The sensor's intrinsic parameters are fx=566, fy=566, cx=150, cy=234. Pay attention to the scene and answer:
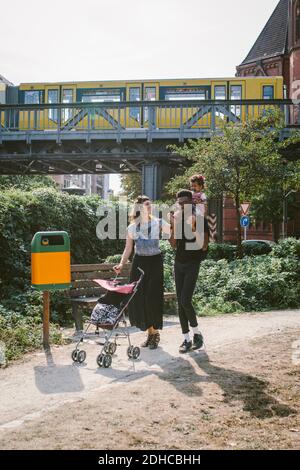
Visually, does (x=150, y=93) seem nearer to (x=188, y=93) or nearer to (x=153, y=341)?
(x=188, y=93)

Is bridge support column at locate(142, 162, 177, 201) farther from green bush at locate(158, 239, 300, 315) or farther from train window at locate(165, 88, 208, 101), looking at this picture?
green bush at locate(158, 239, 300, 315)

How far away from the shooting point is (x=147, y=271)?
7.05 metres

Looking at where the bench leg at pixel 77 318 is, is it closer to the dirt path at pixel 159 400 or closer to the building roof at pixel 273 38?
the dirt path at pixel 159 400

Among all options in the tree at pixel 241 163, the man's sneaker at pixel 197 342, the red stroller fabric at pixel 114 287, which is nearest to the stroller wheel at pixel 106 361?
the red stroller fabric at pixel 114 287

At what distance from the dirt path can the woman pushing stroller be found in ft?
1.32

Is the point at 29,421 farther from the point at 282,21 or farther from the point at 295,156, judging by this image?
the point at 282,21

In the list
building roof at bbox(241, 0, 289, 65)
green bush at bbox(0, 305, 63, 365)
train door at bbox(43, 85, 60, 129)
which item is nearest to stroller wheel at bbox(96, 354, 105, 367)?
green bush at bbox(0, 305, 63, 365)

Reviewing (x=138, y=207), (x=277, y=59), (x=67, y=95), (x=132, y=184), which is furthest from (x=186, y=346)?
(x=277, y=59)

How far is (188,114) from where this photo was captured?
76.4ft

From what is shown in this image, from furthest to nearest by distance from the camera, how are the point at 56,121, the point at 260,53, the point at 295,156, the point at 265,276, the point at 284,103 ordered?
the point at 260,53 → the point at 56,121 → the point at 295,156 → the point at 284,103 → the point at 265,276

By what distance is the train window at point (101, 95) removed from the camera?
2484cm

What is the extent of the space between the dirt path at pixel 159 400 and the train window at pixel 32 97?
20.2 m
